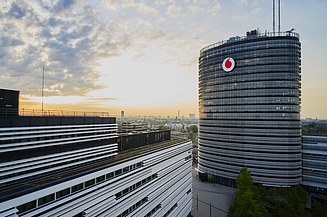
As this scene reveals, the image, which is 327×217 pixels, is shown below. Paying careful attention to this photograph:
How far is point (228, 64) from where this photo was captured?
9469cm

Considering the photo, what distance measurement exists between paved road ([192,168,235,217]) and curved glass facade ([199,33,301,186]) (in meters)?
7.06

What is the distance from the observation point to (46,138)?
27391 mm

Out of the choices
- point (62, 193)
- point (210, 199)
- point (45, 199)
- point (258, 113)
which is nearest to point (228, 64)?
point (258, 113)

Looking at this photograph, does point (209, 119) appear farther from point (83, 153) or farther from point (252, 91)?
point (83, 153)

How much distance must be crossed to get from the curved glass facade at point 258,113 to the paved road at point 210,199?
7.06 meters

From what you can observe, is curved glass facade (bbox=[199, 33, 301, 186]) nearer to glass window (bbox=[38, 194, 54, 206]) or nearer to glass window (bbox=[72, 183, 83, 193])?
glass window (bbox=[72, 183, 83, 193])

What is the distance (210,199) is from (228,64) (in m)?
66.2

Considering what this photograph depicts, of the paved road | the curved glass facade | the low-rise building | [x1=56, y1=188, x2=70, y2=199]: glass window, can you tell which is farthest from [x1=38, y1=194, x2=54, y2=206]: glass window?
the curved glass facade

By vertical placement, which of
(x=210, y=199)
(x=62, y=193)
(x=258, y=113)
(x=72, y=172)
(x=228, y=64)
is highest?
(x=228, y=64)

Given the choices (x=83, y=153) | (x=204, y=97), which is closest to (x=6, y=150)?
(x=83, y=153)

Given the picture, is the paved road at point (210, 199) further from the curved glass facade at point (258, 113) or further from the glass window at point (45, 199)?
the glass window at point (45, 199)

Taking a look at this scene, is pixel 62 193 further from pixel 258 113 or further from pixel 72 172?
pixel 258 113

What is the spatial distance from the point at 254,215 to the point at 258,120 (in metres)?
55.5

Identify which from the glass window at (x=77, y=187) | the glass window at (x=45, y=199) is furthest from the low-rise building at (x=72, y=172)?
the glass window at (x=77, y=187)
